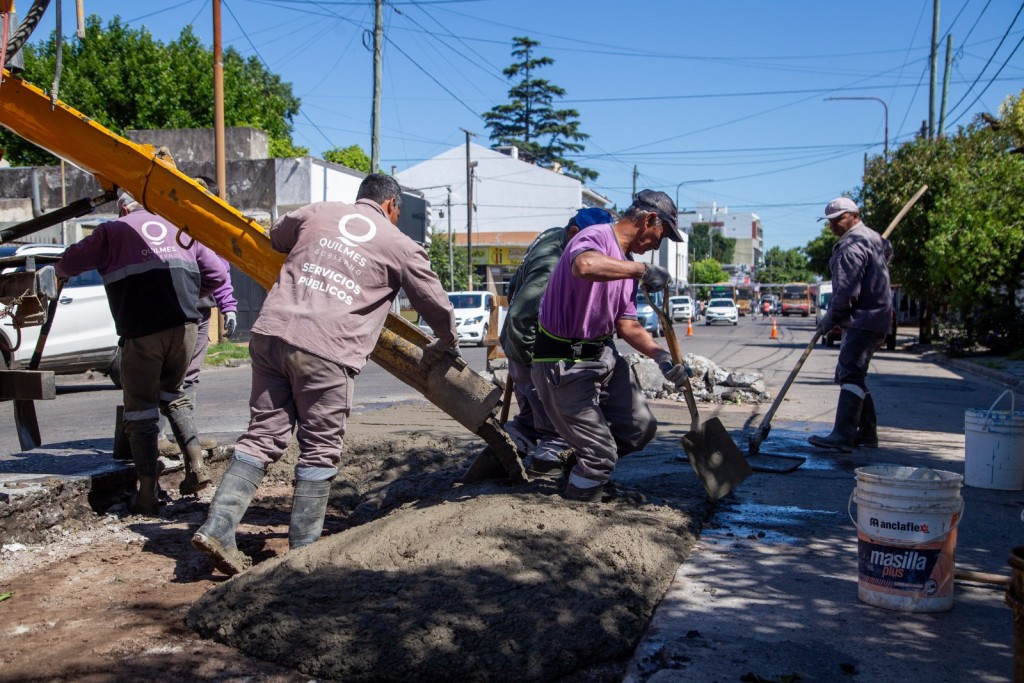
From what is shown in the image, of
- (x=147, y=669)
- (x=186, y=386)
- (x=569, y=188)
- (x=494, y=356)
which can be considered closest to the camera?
(x=147, y=669)

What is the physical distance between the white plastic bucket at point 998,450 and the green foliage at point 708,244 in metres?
92.7

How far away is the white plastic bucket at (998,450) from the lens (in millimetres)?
5391

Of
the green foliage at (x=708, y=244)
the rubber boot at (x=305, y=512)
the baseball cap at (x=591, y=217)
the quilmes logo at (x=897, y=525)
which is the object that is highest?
the green foliage at (x=708, y=244)

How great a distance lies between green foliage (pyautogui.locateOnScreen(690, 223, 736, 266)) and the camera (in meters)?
109

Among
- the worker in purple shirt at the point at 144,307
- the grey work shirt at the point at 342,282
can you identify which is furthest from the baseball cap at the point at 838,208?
the worker in purple shirt at the point at 144,307

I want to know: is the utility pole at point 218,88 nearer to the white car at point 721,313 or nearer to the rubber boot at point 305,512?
the rubber boot at point 305,512

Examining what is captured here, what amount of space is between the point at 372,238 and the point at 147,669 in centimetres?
198

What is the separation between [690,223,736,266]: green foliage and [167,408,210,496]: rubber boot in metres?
93.7

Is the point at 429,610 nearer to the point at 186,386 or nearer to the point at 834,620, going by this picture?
the point at 834,620

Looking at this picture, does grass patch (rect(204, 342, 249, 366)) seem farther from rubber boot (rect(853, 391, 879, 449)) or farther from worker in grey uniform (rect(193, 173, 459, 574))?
worker in grey uniform (rect(193, 173, 459, 574))

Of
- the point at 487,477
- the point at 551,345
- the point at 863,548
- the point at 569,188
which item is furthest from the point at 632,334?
the point at 569,188

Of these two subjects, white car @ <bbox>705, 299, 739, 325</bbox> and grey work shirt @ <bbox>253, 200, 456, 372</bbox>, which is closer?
grey work shirt @ <bbox>253, 200, 456, 372</bbox>

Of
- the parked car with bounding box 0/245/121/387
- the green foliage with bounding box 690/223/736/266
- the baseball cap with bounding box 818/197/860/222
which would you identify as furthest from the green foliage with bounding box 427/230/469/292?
the green foliage with bounding box 690/223/736/266

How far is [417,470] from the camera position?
583cm
